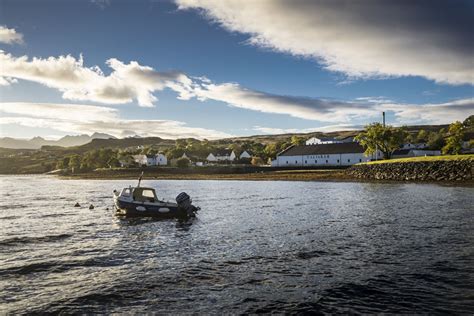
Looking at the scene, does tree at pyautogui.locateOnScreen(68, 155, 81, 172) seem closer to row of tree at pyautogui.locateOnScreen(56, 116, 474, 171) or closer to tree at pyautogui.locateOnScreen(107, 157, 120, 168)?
row of tree at pyautogui.locateOnScreen(56, 116, 474, 171)

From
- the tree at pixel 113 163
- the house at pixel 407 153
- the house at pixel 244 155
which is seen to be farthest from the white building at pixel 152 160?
the house at pixel 407 153

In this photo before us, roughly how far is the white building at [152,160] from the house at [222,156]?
2264cm

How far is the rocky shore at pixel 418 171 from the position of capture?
7069 centimetres

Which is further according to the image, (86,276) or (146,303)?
(86,276)

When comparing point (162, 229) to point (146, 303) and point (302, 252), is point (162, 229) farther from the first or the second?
point (146, 303)

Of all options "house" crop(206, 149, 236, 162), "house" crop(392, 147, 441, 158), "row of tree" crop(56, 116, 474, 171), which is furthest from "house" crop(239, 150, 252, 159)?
"house" crop(392, 147, 441, 158)

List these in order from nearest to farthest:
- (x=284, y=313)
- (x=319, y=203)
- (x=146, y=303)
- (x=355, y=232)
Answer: (x=284, y=313) < (x=146, y=303) < (x=355, y=232) < (x=319, y=203)

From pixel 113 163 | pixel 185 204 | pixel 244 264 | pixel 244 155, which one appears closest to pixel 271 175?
pixel 185 204

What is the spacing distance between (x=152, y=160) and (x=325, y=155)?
292 feet

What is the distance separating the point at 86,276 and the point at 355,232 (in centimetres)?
1754

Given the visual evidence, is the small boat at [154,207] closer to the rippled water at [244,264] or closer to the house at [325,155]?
the rippled water at [244,264]

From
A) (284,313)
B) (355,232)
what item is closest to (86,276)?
(284,313)

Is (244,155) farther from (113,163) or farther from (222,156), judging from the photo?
(113,163)

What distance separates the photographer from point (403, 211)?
116ft
